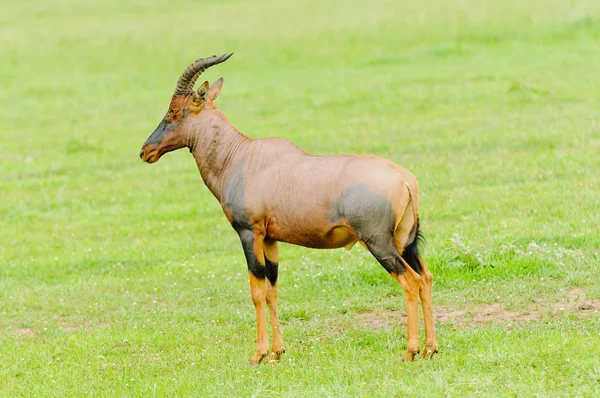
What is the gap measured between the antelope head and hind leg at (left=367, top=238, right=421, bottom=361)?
2.49 m

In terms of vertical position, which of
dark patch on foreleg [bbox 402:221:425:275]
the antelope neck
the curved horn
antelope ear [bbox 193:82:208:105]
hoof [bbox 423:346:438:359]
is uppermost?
the curved horn

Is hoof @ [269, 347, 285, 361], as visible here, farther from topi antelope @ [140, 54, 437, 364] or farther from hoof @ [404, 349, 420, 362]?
hoof @ [404, 349, 420, 362]

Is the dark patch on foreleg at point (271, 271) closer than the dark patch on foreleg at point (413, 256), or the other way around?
the dark patch on foreleg at point (413, 256)

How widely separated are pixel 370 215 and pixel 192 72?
2.41 meters

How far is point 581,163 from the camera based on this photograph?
16578 mm

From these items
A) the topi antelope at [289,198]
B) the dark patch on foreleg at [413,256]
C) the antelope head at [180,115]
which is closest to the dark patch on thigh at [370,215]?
the topi antelope at [289,198]

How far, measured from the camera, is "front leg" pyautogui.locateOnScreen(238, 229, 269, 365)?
9.66 metres

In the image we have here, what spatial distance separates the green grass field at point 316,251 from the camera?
30.2ft

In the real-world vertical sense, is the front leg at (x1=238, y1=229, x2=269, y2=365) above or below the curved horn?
below

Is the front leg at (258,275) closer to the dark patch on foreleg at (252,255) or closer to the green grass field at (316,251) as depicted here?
the dark patch on foreleg at (252,255)


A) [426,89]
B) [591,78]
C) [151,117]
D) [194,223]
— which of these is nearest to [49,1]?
[151,117]

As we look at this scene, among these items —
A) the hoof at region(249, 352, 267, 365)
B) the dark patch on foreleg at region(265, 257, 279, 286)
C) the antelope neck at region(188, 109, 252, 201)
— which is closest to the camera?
the hoof at region(249, 352, 267, 365)

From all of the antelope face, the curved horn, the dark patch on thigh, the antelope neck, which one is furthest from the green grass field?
the curved horn

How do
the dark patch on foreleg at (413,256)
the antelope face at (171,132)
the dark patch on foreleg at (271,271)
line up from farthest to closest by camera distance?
the antelope face at (171,132)
the dark patch on foreleg at (271,271)
the dark patch on foreleg at (413,256)
